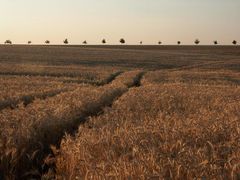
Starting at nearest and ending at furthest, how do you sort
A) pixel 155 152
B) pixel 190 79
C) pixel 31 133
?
pixel 155 152
pixel 31 133
pixel 190 79

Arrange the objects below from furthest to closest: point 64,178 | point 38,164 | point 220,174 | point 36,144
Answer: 1. point 36,144
2. point 38,164
3. point 64,178
4. point 220,174

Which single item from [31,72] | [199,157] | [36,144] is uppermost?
[199,157]

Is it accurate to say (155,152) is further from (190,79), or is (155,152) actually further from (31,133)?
(190,79)

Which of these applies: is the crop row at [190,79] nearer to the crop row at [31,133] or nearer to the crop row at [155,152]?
the crop row at [31,133]

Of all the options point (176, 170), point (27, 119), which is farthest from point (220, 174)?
point (27, 119)

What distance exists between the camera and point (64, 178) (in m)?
6.71

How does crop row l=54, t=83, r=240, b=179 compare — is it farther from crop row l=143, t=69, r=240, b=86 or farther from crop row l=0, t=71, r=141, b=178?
crop row l=143, t=69, r=240, b=86

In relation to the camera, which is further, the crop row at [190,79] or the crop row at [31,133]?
the crop row at [190,79]

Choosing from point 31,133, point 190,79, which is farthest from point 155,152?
point 190,79

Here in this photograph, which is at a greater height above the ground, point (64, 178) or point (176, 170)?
point (176, 170)

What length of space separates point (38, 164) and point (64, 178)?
1742 millimetres

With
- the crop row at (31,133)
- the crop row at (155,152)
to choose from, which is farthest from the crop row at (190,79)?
the crop row at (155,152)

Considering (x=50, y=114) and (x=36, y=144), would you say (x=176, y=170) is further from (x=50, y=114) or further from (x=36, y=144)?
(x=50, y=114)

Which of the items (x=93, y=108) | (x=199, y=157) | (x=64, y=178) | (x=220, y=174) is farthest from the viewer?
(x=93, y=108)
